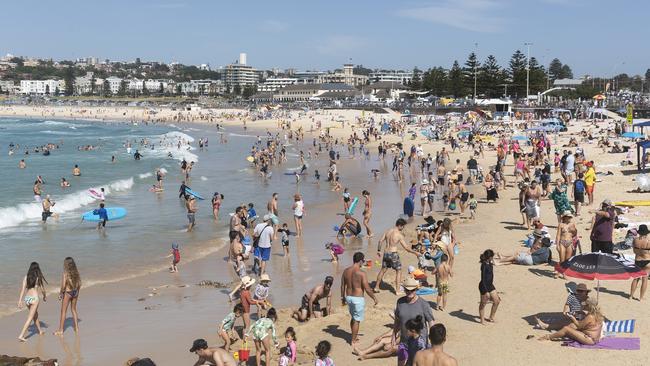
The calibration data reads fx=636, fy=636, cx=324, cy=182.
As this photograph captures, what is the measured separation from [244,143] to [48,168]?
19.4 metres

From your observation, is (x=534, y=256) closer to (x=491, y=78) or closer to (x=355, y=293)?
(x=355, y=293)

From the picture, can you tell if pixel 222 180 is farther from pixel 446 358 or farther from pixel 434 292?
pixel 446 358

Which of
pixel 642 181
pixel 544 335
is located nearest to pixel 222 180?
pixel 642 181

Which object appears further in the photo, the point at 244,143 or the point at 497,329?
the point at 244,143

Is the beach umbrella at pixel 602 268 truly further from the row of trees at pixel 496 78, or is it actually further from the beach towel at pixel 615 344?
the row of trees at pixel 496 78

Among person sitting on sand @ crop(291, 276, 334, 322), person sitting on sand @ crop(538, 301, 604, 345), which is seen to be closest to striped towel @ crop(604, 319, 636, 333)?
person sitting on sand @ crop(538, 301, 604, 345)

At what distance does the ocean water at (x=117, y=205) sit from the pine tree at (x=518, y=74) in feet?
156

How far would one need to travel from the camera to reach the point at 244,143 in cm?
5381

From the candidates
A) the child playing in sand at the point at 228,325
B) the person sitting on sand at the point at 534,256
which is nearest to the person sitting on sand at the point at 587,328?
the person sitting on sand at the point at 534,256

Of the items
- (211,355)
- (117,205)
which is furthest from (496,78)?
(211,355)

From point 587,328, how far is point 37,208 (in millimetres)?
19142

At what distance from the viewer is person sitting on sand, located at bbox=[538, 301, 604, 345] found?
8117mm

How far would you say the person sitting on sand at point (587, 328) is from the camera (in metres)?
8.12

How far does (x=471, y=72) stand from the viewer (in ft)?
274
